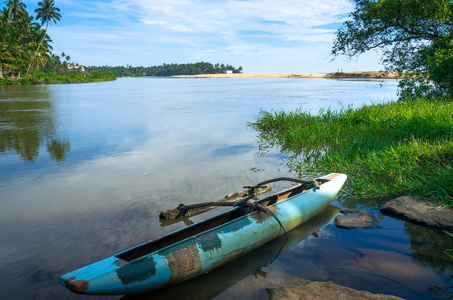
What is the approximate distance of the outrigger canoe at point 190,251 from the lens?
111 inches

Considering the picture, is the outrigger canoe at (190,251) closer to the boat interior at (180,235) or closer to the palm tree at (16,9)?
the boat interior at (180,235)

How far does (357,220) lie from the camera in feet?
15.5

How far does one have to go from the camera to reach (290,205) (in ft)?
15.0

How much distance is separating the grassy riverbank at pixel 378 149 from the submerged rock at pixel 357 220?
22.0 inches

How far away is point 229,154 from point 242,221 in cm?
501

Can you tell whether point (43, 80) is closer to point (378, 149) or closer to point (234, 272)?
point (378, 149)

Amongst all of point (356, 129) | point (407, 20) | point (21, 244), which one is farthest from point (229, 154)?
point (407, 20)

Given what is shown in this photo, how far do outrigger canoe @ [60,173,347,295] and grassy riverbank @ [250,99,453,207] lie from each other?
1.79 metres

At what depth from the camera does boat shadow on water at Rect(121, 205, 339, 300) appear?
3266mm

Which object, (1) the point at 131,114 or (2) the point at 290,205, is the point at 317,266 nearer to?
(2) the point at 290,205

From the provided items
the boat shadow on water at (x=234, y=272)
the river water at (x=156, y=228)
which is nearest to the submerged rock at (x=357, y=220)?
the river water at (x=156, y=228)

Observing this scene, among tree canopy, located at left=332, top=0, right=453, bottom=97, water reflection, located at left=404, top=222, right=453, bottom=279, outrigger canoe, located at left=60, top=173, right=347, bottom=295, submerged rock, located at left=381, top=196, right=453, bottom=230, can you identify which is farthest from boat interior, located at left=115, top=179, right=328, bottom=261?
tree canopy, located at left=332, top=0, right=453, bottom=97

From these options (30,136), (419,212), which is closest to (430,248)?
(419,212)

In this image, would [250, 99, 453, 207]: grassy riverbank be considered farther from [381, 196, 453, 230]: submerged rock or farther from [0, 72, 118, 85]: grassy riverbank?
[0, 72, 118, 85]: grassy riverbank
